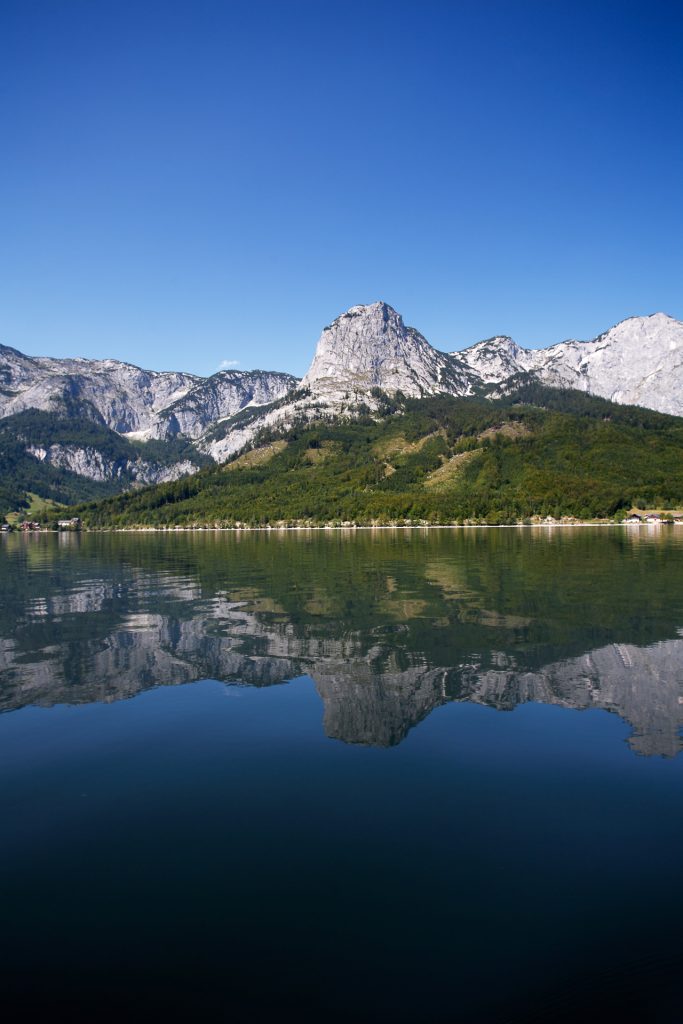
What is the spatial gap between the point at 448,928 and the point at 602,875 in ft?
12.6

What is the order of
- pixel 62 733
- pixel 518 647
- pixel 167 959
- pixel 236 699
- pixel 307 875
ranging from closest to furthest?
1. pixel 167 959
2. pixel 307 875
3. pixel 62 733
4. pixel 236 699
5. pixel 518 647

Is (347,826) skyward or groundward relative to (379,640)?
groundward

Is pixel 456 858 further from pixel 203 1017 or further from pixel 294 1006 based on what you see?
pixel 203 1017

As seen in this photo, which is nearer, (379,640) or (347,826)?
(347,826)

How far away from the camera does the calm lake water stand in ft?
32.3

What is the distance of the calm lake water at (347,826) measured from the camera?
9836 mm

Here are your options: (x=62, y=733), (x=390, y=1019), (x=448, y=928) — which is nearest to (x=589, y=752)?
(x=448, y=928)

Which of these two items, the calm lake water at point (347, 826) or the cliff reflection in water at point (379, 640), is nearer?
the calm lake water at point (347, 826)

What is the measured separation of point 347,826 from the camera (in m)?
14.5

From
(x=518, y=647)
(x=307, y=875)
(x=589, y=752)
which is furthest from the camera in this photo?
(x=518, y=647)

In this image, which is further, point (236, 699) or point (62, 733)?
point (236, 699)

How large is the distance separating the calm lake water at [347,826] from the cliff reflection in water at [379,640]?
9.0 inches

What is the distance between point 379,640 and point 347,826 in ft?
63.2

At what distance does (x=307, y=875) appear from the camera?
12.5 meters
